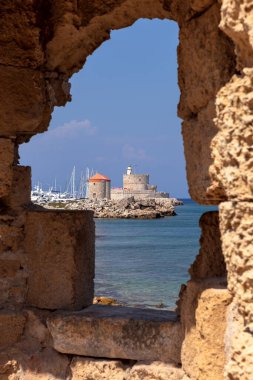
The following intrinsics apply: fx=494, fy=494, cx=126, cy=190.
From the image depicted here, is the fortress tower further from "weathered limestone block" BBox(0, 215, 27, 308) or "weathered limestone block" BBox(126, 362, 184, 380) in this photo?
"weathered limestone block" BBox(126, 362, 184, 380)

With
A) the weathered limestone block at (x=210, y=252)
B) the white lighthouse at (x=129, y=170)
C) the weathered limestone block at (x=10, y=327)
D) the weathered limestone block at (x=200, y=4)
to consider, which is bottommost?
the weathered limestone block at (x=10, y=327)

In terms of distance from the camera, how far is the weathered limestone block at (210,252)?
2.68 meters

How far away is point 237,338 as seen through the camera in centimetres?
164

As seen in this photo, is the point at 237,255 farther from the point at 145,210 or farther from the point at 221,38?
the point at 145,210

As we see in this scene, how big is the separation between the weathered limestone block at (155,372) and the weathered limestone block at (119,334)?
0.04 metres

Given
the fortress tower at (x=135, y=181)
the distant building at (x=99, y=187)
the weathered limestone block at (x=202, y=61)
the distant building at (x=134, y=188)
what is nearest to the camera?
the weathered limestone block at (x=202, y=61)

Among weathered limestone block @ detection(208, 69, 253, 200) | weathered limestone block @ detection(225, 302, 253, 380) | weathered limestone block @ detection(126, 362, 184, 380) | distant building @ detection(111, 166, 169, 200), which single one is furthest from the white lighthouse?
weathered limestone block @ detection(225, 302, 253, 380)

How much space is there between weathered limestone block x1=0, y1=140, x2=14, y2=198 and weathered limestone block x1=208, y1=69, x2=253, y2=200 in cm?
186

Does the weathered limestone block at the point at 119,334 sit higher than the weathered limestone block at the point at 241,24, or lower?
lower

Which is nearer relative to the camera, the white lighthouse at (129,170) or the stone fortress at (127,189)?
the stone fortress at (127,189)

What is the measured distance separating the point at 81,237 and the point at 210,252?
3.12 ft

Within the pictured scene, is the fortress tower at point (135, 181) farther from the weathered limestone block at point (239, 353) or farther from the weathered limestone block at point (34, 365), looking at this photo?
the weathered limestone block at point (239, 353)

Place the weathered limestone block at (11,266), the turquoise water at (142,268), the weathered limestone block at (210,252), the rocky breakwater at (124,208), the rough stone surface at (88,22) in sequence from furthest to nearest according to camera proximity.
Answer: the rocky breakwater at (124,208) → the turquoise water at (142,268) → the weathered limestone block at (11,266) → the rough stone surface at (88,22) → the weathered limestone block at (210,252)

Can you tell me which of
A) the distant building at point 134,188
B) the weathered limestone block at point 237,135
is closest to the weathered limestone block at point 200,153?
the weathered limestone block at point 237,135
